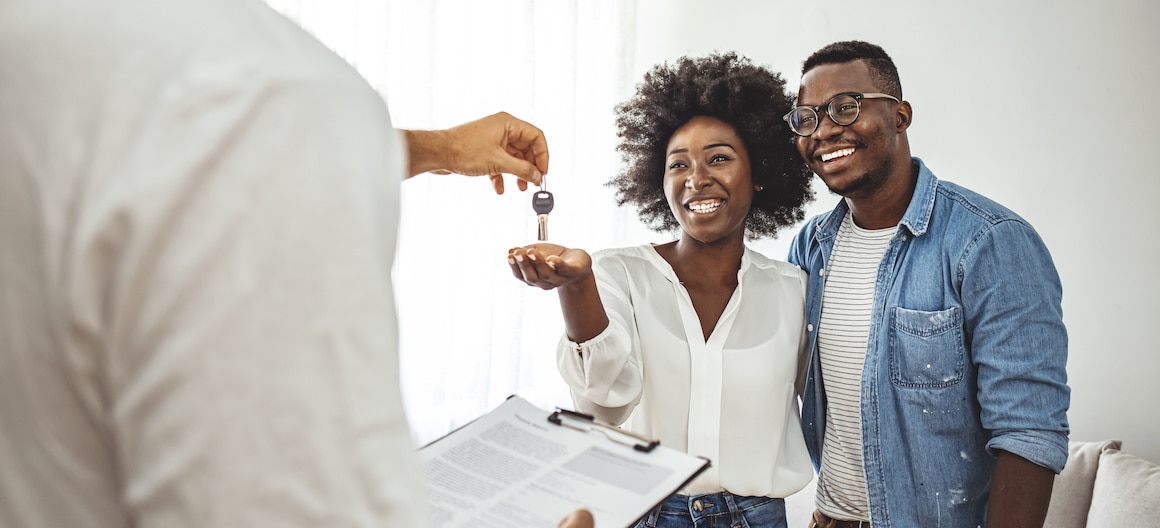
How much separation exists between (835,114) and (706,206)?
13.2 inches

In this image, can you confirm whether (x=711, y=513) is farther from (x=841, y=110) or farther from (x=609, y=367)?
(x=841, y=110)

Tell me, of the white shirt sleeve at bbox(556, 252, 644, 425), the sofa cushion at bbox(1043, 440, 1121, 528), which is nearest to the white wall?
the sofa cushion at bbox(1043, 440, 1121, 528)

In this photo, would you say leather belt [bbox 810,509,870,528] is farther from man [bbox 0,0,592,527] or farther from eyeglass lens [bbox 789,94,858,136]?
man [bbox 0,0,592,527]

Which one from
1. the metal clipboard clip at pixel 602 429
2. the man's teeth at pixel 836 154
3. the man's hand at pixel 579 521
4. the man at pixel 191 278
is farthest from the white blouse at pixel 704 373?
the man at pixel 191 278

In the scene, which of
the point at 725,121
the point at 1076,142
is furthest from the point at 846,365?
the point at 1076,142

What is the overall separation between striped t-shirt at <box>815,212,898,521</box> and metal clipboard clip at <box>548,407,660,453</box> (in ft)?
2.44

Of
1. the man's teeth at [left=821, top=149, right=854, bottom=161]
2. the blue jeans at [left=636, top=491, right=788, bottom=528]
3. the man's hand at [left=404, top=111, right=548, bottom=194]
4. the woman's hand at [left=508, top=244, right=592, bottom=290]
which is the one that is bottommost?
the blue jeans at [left=636, top=491, right=788, bottom=528]

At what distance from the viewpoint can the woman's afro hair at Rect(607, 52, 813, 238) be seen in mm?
1776

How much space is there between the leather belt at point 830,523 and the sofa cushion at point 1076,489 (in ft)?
2.67

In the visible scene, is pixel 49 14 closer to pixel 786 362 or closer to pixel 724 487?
pixel 724 487

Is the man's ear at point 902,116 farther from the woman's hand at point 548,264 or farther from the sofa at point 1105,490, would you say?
the sofa at point 1105,490

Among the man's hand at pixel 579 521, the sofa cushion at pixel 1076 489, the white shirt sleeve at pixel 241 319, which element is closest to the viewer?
the white shirt sleeve at pixel 241 319

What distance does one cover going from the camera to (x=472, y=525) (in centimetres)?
72

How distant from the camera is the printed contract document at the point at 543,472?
2.43 ft
